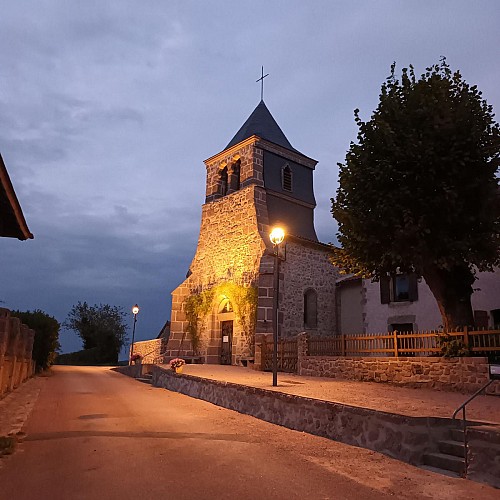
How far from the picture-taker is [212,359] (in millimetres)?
23125

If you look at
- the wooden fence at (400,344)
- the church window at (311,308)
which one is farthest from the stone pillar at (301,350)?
the church window at (311,308)

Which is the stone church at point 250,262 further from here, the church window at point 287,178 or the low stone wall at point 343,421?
the low stone wall at point 343,421

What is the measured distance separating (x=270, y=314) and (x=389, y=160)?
11.1 m

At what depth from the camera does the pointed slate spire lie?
2666cm

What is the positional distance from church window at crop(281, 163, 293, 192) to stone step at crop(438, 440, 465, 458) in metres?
21.1

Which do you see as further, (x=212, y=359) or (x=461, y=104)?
(x=212, y=359)

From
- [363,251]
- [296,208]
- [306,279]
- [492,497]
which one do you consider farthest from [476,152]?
[296,208]

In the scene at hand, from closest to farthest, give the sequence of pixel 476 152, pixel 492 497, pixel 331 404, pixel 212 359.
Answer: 1. pixel 492 497
2. pixel 331 404
3. pixel 476 152
4. pixel 212 359

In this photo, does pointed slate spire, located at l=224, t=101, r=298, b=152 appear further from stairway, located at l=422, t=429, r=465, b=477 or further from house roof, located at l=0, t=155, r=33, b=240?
stairway, located at l=422, t=429, r=465, b=477

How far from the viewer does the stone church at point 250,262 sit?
21984 millimetres

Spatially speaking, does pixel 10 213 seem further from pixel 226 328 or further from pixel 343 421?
pixel 226 328

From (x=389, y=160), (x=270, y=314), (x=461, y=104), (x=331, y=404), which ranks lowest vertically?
(x=331, y=404)

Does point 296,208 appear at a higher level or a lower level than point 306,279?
higher

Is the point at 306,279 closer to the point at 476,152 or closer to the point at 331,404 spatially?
the point at 476,152
